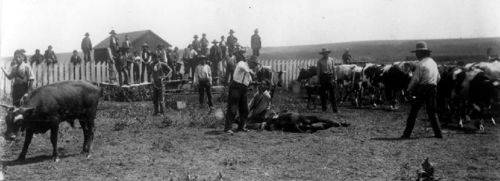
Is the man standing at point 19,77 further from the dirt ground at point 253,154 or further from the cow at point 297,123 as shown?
the cow at point 297,123

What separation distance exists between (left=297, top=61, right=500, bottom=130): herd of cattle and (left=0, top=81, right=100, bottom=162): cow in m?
8.47

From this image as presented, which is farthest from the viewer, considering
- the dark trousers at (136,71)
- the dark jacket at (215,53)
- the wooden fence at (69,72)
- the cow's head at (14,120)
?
the dark jacket at (215,53)

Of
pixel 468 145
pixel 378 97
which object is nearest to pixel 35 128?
pixel 468 145

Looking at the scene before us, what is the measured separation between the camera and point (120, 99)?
60.6ft

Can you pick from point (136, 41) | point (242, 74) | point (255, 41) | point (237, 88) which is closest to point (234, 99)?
point (237, 88)

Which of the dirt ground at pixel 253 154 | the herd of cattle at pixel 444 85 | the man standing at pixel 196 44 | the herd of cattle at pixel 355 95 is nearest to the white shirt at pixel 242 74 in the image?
the dirt ground at pixel 253 154

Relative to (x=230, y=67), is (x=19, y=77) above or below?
below

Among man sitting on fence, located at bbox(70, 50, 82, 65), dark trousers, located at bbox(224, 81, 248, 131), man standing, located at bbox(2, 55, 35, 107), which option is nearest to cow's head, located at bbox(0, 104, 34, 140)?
man standing, located at bbox(2, 55, 35, 107)

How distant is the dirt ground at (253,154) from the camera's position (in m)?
7.00

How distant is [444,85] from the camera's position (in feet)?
39.4

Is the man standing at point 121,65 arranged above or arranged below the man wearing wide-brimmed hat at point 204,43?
below

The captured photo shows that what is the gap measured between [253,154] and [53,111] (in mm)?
3589

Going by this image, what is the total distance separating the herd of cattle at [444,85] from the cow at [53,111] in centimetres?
847

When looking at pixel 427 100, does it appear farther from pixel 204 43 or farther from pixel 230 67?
pixel 204 43
